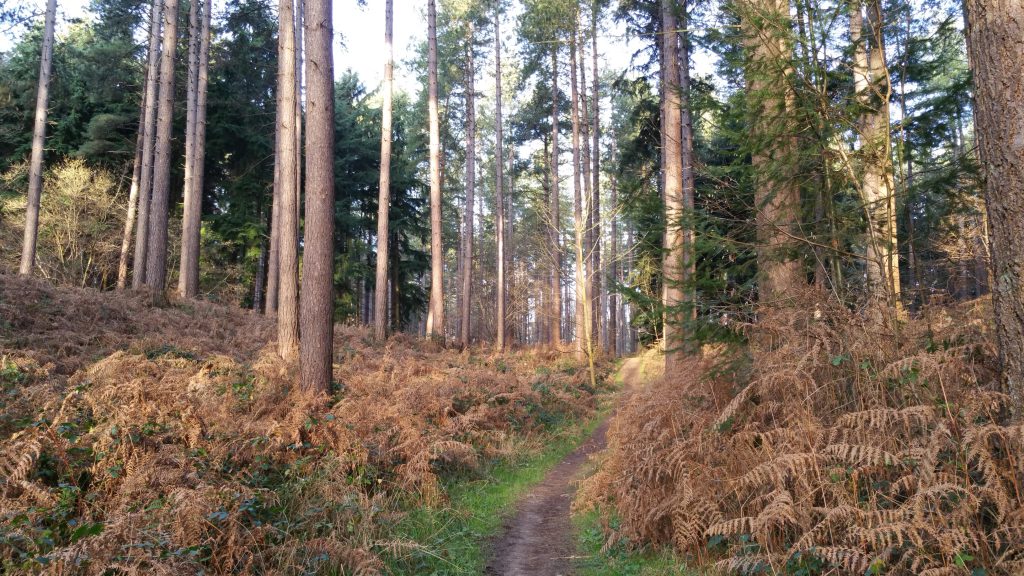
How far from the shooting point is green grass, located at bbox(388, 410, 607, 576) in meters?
5.40

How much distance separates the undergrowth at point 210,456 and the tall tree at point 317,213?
0.60 metres

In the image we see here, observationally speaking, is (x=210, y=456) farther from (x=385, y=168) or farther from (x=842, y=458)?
(x=385, y=168)

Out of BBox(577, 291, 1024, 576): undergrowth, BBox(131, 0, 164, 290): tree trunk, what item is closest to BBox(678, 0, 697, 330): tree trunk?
BBox(577, 291, 1024, 576): undergrowth

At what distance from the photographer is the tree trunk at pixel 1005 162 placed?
3.62 m

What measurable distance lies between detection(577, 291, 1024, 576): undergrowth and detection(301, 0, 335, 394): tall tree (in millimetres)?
4736

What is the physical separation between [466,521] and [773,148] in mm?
5336

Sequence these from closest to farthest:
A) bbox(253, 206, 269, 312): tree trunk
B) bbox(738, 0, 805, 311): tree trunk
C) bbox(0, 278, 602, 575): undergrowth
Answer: bbox(0, 278, 602, 575): undergrowth, bbox(738, 0, 805, 311): tree trunk, bbox(253, 206, 269, 312): tree trunk

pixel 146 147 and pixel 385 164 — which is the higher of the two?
pixel 146 147

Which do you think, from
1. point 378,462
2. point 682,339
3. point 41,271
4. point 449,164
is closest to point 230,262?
point 41,271

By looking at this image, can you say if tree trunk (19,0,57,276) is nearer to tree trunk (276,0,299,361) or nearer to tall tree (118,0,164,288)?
tall tree (118,0,164,288)

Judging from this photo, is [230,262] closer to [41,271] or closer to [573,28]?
[41,271]

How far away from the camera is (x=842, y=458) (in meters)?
3.84

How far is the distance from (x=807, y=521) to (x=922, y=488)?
2.52ft

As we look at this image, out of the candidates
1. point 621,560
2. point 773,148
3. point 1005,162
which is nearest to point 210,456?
point 621,560
